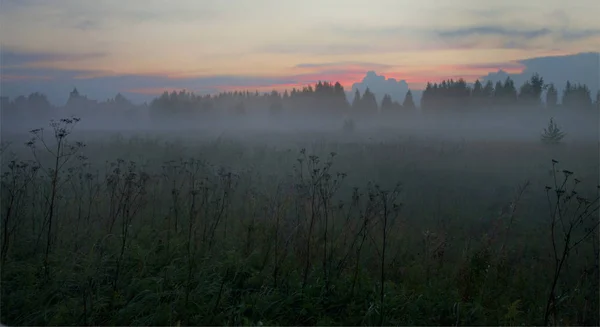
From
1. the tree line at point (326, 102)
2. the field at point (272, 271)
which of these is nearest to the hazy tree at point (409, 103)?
the tree line at point (326, 102)

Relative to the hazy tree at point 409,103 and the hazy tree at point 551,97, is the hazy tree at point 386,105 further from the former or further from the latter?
the hazy tree at point 551,97

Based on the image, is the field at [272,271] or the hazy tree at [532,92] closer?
the field at [272,271]

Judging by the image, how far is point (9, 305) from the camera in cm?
429

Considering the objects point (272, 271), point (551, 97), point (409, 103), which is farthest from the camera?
point (409, 103)

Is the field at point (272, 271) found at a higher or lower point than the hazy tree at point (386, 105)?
lower

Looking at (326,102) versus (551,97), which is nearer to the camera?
(551,97)

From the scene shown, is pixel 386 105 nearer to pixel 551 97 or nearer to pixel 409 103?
pixel 409 103

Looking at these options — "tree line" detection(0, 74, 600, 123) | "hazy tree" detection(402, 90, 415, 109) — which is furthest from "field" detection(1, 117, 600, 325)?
"hazy tree" detection(402, 90, 415, 109)

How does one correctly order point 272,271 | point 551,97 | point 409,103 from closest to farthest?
point 272,271, point 551,97, point 409,103

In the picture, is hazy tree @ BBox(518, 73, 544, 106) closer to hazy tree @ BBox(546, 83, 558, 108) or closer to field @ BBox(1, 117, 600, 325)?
hazy tree @ BBox(546, 83, 558, 108)

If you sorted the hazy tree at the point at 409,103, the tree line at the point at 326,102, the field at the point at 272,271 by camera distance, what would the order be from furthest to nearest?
1. the hazy tree at the point at 409,103
2. the tree line at the point at 326,102
3. the field at the point at 272,271

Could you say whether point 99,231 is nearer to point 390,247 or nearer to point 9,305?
point 9,305

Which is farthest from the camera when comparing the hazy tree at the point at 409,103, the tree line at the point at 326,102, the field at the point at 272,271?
the hazy tree at the point at 409,103

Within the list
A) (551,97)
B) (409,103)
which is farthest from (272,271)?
(409,103)
